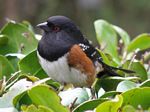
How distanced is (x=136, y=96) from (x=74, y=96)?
0.23 metres

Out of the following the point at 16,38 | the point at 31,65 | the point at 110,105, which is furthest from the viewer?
the point at 16,38

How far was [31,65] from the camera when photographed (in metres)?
2.61

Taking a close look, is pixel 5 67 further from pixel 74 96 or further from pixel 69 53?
pixel 69 53

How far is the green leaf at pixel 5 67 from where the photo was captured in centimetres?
247

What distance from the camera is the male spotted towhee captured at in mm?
3137

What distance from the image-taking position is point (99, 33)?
3104 mm

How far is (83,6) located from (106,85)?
4910mm

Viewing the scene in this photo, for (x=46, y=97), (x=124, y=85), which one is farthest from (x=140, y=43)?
(x=46, y=97)

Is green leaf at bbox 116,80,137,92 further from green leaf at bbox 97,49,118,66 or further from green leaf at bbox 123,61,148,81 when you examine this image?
green leaf at bbox 97,49,118,66

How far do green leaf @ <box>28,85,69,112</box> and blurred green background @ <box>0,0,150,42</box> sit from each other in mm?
4800

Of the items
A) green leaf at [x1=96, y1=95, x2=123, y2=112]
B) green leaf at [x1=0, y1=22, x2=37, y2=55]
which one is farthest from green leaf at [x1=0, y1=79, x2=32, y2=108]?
green leaf at [x1=0, y1=22, x2=37, y2=55]

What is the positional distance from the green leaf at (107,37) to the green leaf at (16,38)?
470mm

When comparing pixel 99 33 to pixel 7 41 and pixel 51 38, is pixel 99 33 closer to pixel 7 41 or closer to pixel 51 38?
pixel 51 38

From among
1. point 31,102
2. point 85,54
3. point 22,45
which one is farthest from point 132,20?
point 31,102
